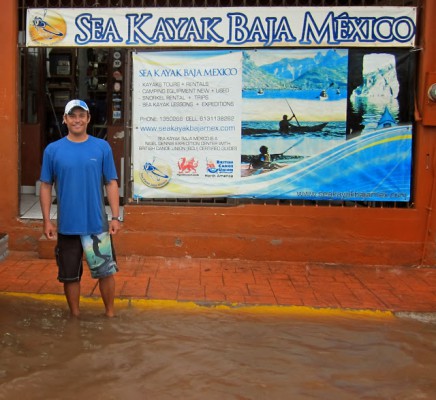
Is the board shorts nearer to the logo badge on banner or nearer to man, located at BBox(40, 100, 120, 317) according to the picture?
man, located at BBox(40, 100, 120, 317)

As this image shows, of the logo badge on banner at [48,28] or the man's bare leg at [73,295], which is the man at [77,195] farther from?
the logo badge on banner at [48,28]

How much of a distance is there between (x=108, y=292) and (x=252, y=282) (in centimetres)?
178

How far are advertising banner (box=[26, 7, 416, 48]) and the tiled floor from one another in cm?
218

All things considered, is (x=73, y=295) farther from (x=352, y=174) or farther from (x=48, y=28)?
(x=352, y=174)

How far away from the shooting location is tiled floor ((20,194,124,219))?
6973mm

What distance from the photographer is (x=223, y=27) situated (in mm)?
6316

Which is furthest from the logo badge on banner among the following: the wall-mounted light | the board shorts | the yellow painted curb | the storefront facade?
the wall-mounted light

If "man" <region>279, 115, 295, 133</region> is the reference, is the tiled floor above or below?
below

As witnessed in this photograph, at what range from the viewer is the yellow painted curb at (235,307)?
16.2 feet

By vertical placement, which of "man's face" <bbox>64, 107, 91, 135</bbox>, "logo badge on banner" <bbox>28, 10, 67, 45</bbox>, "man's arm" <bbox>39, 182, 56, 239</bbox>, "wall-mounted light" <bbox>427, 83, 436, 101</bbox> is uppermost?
"logo badge on banner" <bbox>28, 10, 67, 45</bbox>

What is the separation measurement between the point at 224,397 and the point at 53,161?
2.37 metres

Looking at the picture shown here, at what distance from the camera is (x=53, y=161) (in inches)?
173

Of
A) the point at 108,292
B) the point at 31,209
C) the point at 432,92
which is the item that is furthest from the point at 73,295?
the point at 432,92

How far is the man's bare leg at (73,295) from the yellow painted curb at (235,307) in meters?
0.39
